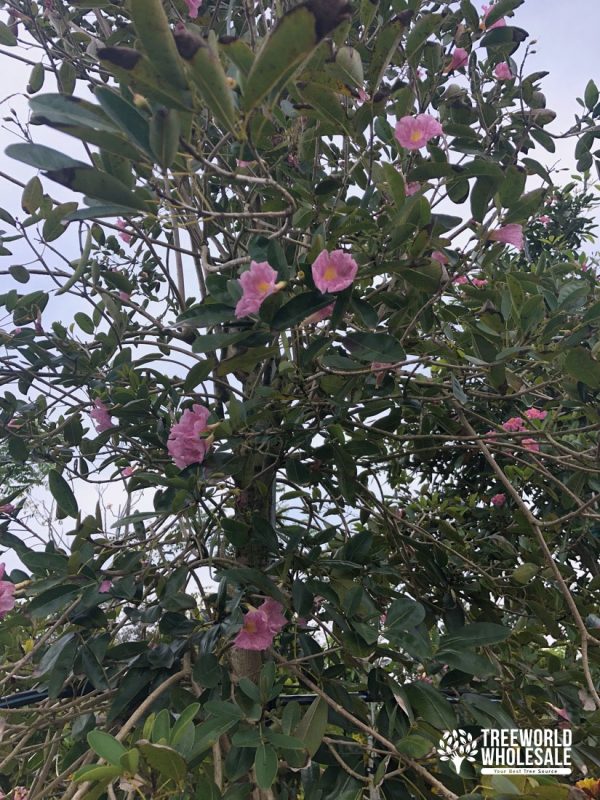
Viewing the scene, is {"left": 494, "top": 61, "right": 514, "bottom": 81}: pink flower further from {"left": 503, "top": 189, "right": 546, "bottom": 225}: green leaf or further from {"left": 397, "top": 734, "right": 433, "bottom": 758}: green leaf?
{"left": 397, "top": 734, "right": 433, "bottom": 758}: green leaf

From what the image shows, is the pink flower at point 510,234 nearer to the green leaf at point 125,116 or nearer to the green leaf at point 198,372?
the green leaf at point 198,372

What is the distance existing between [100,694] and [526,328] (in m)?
1.08

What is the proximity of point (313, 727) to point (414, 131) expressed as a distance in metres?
1.05

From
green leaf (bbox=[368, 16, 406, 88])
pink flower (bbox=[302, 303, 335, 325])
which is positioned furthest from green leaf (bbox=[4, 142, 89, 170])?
green leaf (bbox=[368, 16, 406, 88])

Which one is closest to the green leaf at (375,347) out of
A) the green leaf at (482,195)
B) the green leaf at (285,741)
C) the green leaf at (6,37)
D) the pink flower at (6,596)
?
the green leaf at (482,195)

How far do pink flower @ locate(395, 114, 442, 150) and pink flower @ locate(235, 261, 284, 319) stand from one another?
0.43 m

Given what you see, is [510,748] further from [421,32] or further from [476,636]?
[421,32]

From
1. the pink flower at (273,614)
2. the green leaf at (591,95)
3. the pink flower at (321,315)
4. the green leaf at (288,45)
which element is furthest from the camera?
the green leaf at (591,95)

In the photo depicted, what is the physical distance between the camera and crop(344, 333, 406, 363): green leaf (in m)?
0.96

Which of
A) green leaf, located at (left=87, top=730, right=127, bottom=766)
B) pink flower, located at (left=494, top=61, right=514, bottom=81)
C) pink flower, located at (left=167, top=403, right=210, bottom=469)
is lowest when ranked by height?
green leaf, located at (left=87, top=730, right=127, bottom=766)

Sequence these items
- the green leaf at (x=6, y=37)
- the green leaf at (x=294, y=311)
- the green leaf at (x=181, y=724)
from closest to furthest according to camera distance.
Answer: the green leaf at (x=181, y=724), the green leaf at (x=294, y=311), the green leaf at (x=6, y=37)

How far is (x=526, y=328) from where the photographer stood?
1058 millimetres

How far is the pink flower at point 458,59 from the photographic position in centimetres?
144

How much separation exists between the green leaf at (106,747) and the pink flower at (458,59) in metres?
1.51
